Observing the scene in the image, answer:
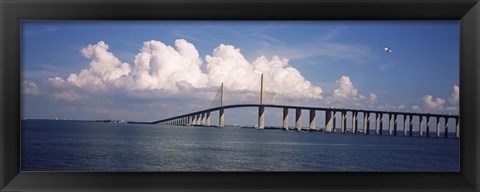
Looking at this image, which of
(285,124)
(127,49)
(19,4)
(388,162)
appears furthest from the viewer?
(127,49)

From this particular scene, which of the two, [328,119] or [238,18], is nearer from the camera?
[238,18]

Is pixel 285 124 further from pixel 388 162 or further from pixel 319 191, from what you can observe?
pixel 319 191

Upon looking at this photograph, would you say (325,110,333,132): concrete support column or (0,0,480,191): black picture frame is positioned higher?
(0,0,480,191): black picture frame

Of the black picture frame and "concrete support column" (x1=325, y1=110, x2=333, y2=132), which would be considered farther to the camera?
"concrete support column" (x1=325, y1=110, x2=333, y2=132)

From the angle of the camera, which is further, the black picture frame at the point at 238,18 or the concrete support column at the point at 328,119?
the concrete support column at the point at 328,119

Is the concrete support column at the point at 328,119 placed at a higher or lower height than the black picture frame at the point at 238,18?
lower

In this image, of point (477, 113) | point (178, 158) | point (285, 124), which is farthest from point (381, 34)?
point (477, 113)

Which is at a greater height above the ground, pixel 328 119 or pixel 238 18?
pixel 238 18

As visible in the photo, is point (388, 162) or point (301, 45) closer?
point (388, 162)
